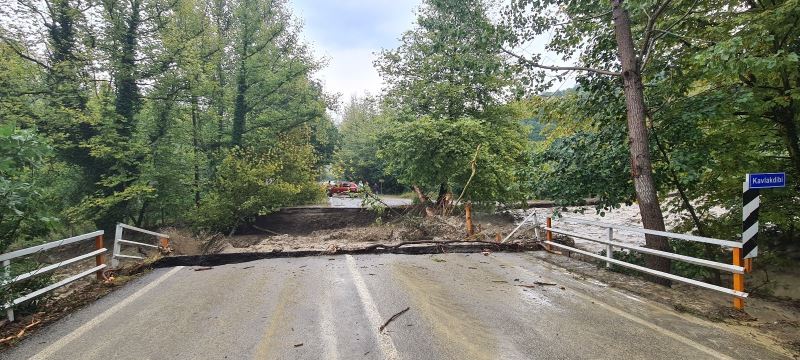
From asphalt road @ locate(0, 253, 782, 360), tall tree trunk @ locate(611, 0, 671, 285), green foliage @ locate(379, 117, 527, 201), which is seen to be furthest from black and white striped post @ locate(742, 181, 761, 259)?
green foliage @ locate(379, 117, 527, 201)

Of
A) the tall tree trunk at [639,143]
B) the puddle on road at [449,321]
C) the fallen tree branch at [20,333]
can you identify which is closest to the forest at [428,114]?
the tall tree trunk at [639,143]

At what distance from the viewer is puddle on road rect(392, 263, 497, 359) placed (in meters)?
3.77

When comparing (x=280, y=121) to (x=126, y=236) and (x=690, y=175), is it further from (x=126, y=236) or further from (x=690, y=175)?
(x=690, y=175)

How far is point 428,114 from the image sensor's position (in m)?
17.6

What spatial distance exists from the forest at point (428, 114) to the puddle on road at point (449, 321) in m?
4.23

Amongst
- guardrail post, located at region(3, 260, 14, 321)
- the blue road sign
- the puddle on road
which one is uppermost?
the blue road sign

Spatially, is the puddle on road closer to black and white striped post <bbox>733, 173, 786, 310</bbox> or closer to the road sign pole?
black and white striped post <bbox>733, 173, 786, 310</bbox>

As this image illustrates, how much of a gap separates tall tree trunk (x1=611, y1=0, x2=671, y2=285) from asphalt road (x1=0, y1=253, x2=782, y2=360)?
1861mm

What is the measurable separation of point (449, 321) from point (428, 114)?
1391cm

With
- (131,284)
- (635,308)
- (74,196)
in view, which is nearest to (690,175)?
(635,308)

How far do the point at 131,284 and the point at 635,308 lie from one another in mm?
7763

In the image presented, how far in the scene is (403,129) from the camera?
14.9 meters

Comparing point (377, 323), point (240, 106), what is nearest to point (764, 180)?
point (377, 323)

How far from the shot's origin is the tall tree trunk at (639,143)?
6969mm
